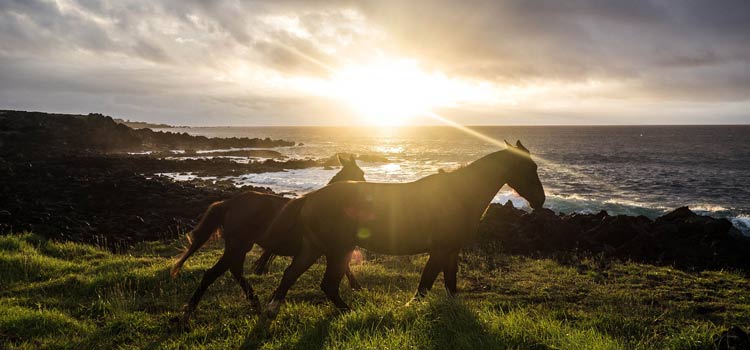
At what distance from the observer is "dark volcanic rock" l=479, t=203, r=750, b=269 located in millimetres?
13500

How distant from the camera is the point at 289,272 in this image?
256 inches

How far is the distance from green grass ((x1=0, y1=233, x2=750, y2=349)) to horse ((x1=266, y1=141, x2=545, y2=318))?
1.72ft

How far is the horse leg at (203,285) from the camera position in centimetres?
657

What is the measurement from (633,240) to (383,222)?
1186 cm

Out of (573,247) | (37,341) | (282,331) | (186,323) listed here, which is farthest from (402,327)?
(573,247)

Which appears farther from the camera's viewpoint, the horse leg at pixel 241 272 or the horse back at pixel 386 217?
the horse leg at pixel 241 272

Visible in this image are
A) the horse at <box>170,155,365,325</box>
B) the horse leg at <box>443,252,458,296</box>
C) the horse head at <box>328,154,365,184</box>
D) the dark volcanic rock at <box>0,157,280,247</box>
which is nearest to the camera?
the horse leg at <box>443,252,458,296</box>

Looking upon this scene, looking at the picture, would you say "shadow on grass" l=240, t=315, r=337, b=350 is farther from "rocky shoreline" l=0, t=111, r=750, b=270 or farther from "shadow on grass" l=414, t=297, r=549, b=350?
"rocky shoreline" l=0, t=111, r=750, b=270

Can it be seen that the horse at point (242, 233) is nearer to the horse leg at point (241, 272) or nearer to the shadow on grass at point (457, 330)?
the horse leg at point (241, 272)

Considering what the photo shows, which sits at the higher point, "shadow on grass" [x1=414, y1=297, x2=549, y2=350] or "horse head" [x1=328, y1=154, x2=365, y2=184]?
"horse head" [x1=328, y1=154, x2=365, y2=184]

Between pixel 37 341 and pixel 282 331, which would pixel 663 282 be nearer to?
pixel 282 331

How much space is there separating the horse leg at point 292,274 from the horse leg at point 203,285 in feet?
3.29

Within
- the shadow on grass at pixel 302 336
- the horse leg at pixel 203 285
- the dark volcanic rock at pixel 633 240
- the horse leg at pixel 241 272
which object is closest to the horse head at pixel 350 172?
the horse leg at pixel 241 272

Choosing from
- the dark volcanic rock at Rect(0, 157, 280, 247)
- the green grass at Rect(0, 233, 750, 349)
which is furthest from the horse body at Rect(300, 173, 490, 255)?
the dark volcanic rock at Rect(0, 157, 280, 247)
